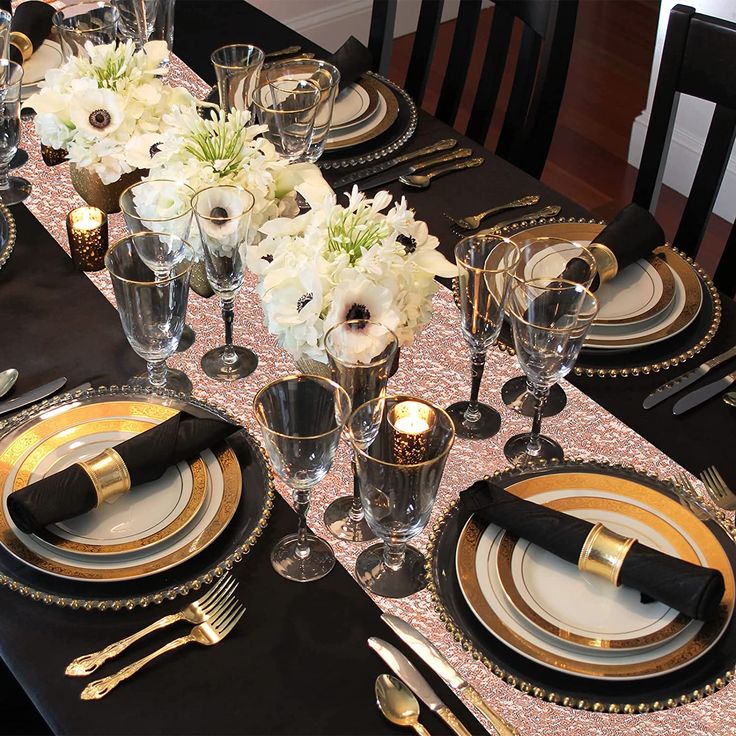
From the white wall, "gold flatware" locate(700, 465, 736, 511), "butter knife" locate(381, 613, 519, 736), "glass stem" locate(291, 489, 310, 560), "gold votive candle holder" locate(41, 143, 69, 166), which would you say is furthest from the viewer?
the white wall

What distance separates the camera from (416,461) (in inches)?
39.9

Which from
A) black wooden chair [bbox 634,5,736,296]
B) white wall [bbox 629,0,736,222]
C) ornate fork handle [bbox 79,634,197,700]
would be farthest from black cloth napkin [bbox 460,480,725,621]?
white wall [bbox 629,0,736,222]

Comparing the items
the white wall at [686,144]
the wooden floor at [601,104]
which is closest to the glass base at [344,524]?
the wooden floor at [601,104]

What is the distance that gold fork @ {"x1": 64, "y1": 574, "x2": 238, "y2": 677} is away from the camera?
97 centimetres

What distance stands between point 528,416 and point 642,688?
412mm

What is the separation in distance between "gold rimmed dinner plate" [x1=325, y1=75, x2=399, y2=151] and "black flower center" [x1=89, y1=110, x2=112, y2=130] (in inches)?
15.3

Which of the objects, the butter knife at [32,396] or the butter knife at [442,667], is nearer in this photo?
the butter knife at [442,667]

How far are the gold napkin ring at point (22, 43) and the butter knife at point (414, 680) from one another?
4.77 ft

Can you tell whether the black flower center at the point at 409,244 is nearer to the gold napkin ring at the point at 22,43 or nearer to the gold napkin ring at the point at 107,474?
the gold napkin ring at the point at 107,474

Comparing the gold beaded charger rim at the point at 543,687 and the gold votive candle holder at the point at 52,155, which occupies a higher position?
the gold beaded charger rim at the point at 543,687

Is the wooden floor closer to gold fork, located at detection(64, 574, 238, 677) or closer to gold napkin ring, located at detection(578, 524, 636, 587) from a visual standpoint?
gold napkin ring, located at detection(578, 524, 636, 587)

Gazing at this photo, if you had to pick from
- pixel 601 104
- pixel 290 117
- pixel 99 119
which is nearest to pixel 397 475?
pixel 290 117

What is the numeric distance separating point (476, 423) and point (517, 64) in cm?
96

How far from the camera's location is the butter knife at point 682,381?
4.20 ft
